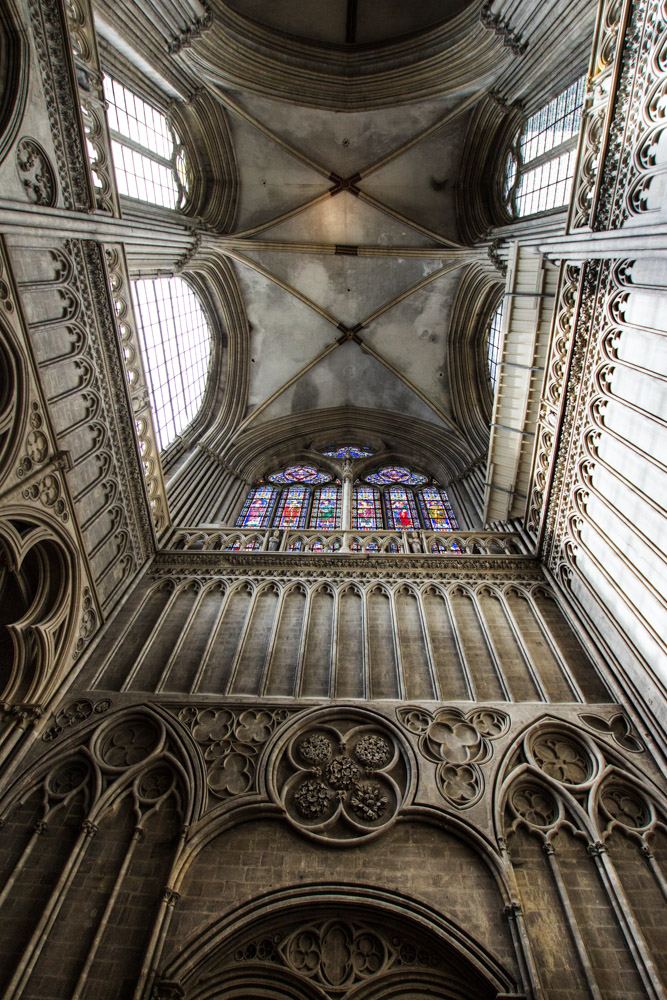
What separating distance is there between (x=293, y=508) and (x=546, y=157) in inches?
468

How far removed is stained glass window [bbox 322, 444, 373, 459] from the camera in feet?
64.3

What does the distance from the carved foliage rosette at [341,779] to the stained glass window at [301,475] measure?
35.5 ft

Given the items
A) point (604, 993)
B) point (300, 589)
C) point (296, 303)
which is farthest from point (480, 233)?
point (604, 993)

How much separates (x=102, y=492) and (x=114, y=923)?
21.1ft

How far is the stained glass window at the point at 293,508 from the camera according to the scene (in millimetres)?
14969

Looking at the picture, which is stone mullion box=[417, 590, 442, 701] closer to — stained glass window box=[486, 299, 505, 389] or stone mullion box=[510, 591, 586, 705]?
stone mullion box=[510, 591, 586, 705]

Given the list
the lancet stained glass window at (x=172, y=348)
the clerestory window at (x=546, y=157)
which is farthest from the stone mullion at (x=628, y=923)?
the clerestory window at (x=546, y=157)

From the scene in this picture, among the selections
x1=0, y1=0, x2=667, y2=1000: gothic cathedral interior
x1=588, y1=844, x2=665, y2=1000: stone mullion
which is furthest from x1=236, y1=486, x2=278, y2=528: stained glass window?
x1=588, y1=844, x2=665, y2=1000: stone mullion

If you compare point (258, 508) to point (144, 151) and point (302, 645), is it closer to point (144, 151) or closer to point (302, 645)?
point (302, 645)

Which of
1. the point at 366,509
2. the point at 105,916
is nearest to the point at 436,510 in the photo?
the point at 366,509

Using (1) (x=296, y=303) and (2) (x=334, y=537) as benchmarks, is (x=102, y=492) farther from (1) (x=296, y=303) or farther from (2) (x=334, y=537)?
(1) (x=296, y=303)

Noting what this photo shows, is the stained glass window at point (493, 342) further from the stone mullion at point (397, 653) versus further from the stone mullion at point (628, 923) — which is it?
the stone mullion at point (628, 923)

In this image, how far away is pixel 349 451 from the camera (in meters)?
19.9

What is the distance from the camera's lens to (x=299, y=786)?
7.20m
